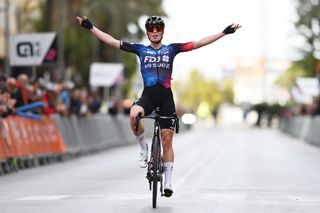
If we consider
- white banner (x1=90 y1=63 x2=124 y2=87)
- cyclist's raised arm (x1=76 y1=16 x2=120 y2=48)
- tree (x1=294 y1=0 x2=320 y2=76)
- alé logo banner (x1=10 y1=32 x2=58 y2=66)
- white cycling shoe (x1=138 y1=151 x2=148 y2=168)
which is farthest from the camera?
tree (x1=294 y1=0 x2=320 y2=76)

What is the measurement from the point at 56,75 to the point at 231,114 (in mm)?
131927

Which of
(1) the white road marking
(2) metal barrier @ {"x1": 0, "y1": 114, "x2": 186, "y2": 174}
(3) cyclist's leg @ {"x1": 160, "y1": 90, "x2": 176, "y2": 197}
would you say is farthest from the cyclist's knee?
(2) metal barrier @ {"x1": 0, "y1": 114, "x2": 186, "y2": 174}

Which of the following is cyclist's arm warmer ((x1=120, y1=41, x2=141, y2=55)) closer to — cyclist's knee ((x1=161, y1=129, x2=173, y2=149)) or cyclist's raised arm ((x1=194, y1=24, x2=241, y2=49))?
cyclist's raised arm ((x1=194, y1=24, x2=241, y2=49))

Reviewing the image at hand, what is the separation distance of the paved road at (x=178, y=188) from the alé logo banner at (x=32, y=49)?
11.7 ft

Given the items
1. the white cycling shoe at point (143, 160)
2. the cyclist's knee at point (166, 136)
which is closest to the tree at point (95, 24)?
the white cycling shoe at point (143, 160)

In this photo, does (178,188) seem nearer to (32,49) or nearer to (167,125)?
(167,125)

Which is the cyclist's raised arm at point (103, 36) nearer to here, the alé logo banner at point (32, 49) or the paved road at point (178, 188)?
the paved road at point (178, 188)

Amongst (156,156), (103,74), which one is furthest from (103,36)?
(103,74)

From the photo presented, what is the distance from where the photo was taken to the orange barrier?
71.3 feet

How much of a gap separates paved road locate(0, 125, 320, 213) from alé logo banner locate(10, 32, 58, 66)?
3.56m

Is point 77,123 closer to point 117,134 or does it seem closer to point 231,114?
point 117,134

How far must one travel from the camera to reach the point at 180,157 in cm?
2897

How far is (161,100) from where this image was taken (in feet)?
44.3

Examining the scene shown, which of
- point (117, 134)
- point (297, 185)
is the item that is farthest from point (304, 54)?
point (297, 185)
